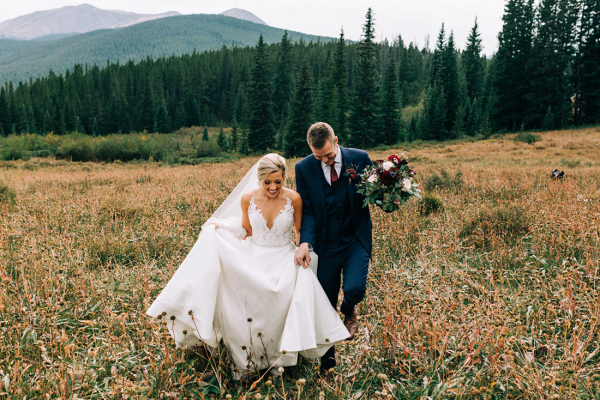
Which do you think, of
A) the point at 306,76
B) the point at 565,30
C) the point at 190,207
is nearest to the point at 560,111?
the point at 565,30

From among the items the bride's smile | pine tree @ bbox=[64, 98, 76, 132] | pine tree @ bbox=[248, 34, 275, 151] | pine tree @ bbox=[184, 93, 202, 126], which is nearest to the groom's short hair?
the bride's smile

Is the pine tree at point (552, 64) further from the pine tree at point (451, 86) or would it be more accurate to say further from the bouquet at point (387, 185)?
the bouquet at point (387, 185)

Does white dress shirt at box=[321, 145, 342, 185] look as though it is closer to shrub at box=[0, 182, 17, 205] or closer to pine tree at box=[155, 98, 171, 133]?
shrub at box=[0, 182, 17, 205]

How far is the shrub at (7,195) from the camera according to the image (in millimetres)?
10113

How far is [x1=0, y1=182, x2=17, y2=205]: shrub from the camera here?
10113mm

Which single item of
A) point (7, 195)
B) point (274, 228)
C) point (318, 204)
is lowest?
point (7, 195)

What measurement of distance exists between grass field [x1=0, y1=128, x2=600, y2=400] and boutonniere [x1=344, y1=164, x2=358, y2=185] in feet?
4.99

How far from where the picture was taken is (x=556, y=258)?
5.59 m

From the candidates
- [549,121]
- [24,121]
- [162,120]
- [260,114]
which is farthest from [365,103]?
[24,121]

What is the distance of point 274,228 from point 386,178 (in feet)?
4.15

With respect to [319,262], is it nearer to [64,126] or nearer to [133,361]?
[133,361]

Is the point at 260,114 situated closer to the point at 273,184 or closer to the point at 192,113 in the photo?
the point at 192,113

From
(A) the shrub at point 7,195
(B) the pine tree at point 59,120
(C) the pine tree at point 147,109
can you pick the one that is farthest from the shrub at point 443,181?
(B) the pine tree at point 59,120

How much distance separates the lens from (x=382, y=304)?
4594 millimetres
